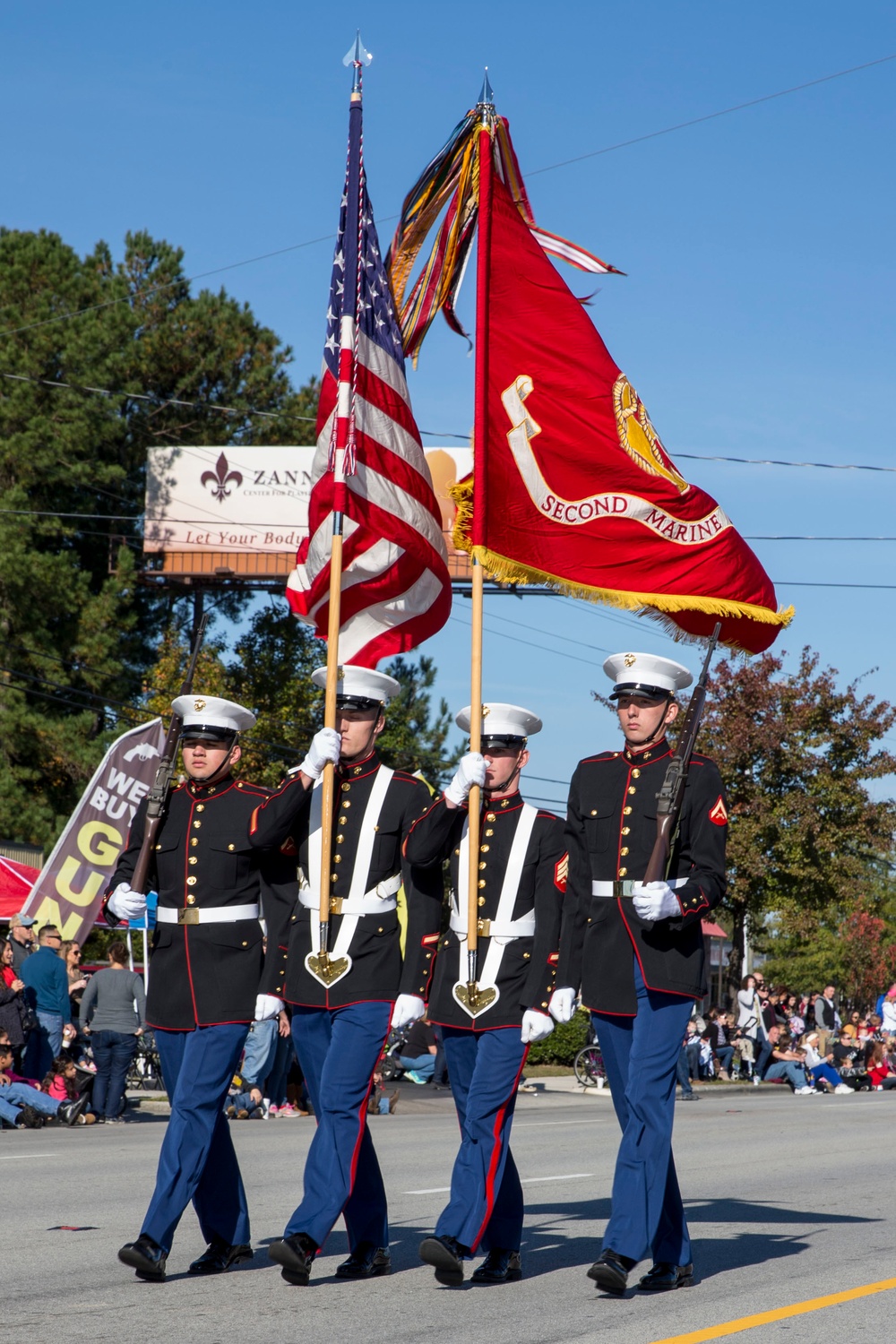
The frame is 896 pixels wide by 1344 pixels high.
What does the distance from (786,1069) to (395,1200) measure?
65.7 ft

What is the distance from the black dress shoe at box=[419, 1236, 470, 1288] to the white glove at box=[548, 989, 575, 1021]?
91 cm

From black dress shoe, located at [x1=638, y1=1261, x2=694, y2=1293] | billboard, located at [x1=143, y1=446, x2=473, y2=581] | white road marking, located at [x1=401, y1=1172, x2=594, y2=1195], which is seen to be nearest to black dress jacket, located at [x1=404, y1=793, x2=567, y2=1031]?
black dress shoe, located at [x1=638, y1=1261, x2=694, y2=1293]

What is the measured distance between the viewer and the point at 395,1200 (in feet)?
33.5

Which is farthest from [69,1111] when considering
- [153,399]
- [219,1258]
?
[153,399]

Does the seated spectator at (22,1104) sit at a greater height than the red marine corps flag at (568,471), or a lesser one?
lesser

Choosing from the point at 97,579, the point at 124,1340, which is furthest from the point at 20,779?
the point at 124,1340

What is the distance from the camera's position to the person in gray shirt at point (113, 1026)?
17.0 meters

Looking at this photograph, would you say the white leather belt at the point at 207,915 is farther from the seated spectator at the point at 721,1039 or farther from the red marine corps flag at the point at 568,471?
the seated spectator at the point at 721,1039

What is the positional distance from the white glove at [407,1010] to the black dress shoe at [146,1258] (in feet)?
3.92

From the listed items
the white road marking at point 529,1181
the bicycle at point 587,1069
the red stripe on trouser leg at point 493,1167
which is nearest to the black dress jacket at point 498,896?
the red stripe on trouser leg at point 493,1167

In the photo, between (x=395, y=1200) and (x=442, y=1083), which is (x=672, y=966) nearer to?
(x=395, y=1200)

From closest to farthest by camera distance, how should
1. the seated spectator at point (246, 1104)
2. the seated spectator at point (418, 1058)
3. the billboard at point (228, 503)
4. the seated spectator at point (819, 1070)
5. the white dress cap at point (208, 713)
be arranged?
the white dress cap at point (208, 713)
the seated spectator at point (246, 1104)
the seated spectator at point (418, 1058)
the seated spectator at point (819, 1070)
the billboard at point (228, 503)

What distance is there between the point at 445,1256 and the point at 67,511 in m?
32.9

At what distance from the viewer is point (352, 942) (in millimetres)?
6848
